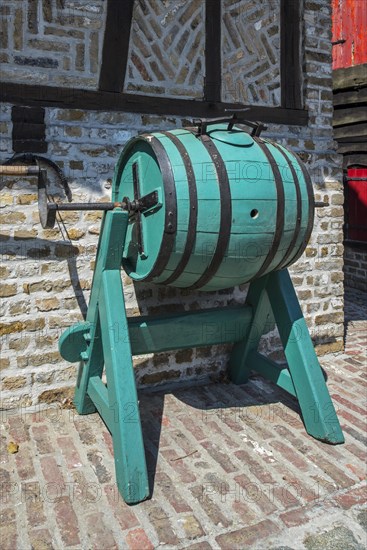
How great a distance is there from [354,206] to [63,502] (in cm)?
590

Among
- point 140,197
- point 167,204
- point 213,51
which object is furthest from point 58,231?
point 213,51

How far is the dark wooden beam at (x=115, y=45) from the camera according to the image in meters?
3.22

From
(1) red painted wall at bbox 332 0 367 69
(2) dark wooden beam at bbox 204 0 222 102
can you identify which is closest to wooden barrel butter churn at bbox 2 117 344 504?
(2) dark wooden beam at bbox 204 0 222 102

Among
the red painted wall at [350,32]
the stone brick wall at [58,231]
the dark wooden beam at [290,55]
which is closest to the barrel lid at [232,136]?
the stone brick wall at [58,231]

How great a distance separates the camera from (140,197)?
8.68 ft

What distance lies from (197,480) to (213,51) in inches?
114

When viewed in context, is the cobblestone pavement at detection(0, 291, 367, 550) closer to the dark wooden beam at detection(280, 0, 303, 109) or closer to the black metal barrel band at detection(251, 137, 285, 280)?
the black metal barrel band at detection(251, 137, 285, 280)

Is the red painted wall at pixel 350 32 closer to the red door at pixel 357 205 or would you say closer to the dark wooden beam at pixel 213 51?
the red door at pixel 357 205

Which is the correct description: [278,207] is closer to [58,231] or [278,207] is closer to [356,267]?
[58,231]

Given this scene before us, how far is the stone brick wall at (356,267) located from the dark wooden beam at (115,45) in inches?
184

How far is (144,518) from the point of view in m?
2.27

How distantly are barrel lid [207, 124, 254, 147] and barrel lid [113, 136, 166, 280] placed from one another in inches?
13.9

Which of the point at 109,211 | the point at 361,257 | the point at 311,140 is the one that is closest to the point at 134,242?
the point at 109,211

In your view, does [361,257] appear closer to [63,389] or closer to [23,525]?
[63,389]
